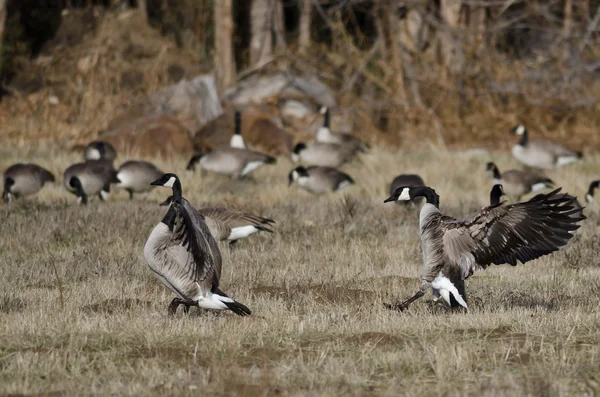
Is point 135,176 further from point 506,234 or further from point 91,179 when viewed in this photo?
point 506,234

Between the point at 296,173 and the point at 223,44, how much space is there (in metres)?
7.45

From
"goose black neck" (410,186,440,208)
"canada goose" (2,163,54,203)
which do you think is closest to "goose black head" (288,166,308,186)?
"canada goose" (2,163,54,203)

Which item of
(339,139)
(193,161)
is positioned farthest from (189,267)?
(339,139)

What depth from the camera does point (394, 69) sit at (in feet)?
70.2

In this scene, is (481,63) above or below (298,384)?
above

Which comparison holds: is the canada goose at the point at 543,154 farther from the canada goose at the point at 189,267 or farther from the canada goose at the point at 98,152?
the canada goose at the point at 189,267

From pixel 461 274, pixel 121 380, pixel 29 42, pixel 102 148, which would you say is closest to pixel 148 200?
pixel 102 148

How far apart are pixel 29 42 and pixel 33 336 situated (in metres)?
22.8

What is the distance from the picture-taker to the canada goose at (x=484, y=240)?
23.4 feet

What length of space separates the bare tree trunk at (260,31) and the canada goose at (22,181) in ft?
39.4

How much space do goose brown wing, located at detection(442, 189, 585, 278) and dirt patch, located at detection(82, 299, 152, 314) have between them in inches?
95.3

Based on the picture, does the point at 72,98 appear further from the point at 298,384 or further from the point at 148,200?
the point at 298,384

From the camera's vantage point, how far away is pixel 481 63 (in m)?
20.8

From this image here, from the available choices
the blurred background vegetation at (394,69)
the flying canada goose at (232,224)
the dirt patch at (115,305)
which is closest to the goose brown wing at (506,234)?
the dirt patch at (115,305)
